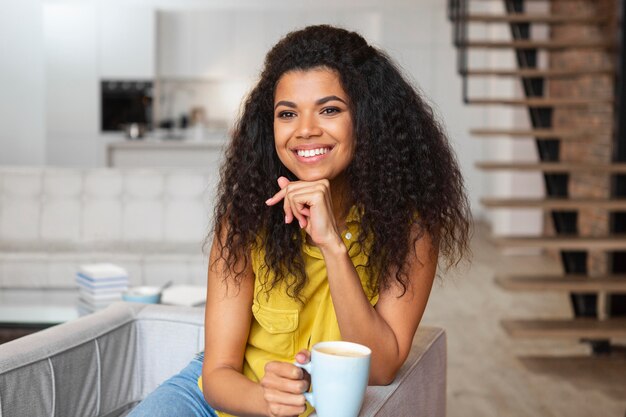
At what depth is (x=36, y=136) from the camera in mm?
8719

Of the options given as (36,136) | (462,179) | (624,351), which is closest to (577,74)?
(624,351)

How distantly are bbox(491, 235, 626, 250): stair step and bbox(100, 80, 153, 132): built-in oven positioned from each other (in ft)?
22.5

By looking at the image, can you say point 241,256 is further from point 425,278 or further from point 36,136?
point 36,136

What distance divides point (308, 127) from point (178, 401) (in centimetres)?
58

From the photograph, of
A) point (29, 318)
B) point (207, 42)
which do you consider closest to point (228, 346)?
point (29, 318)

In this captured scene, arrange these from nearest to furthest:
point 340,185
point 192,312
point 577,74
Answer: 1. point 340,185
2. point 192,312
3. point 577,74

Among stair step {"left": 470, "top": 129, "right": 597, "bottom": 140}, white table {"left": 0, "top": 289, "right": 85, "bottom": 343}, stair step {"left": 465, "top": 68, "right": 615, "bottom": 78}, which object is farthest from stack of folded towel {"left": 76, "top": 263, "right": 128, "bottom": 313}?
stair step {"left": 465, "top": 68, "right": 615, "bottom": 78}

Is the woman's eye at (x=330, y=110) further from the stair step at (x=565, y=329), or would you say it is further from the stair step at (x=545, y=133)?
the stair step at (x=545, y=133)

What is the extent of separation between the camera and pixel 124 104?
33.7 feet

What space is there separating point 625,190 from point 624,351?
908 mm

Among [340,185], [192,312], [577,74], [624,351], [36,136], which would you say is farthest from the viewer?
[36,136]

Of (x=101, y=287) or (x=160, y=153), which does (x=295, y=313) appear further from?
(x=160, y=153)

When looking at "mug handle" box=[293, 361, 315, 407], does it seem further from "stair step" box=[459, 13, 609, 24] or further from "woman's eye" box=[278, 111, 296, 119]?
"stair step" box=[459, 13, 609, 24]

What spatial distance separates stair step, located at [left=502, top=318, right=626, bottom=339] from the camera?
13.4 feet
